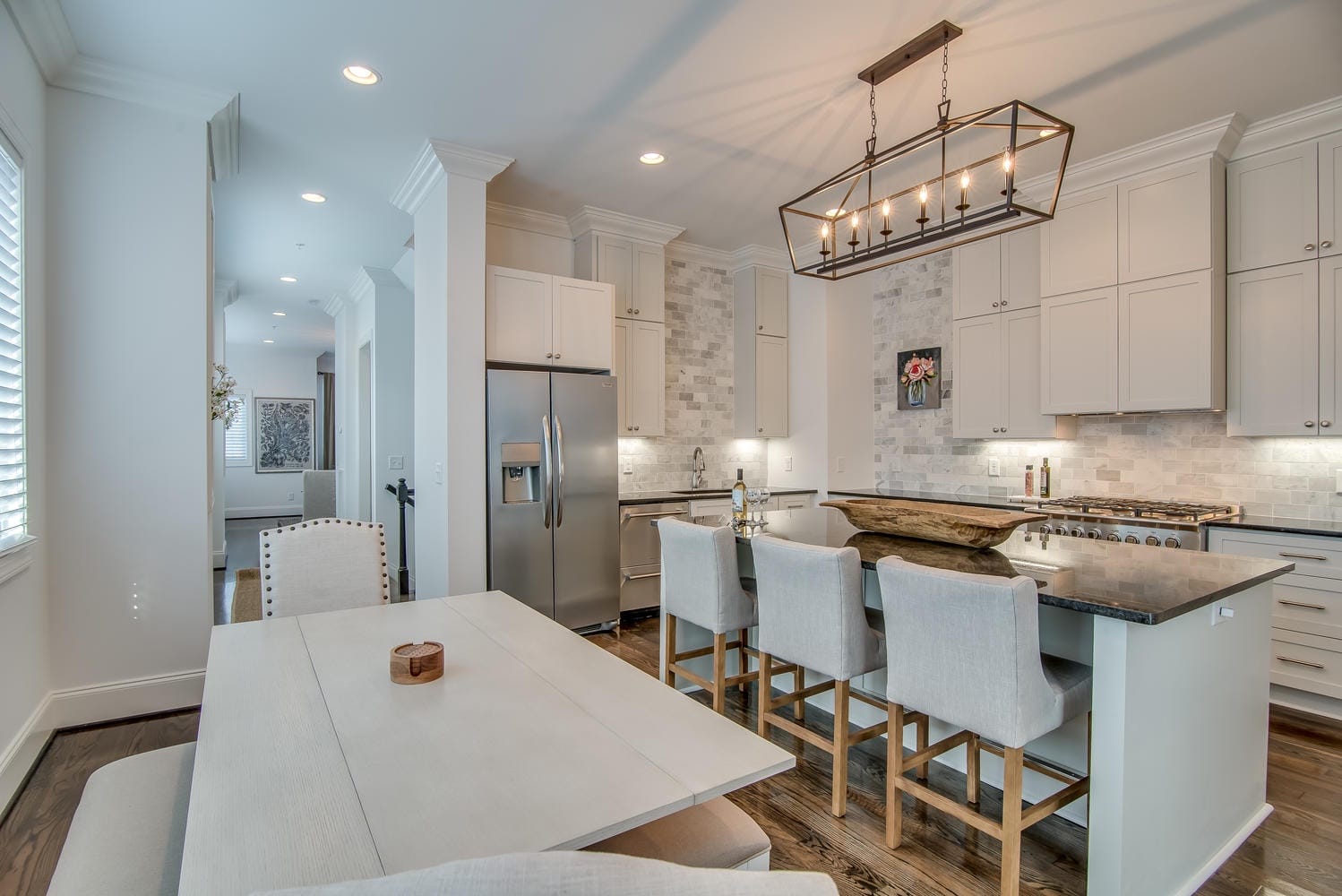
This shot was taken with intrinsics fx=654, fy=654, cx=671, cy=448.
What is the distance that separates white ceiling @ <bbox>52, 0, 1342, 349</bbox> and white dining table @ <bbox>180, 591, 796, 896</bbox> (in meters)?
2.34

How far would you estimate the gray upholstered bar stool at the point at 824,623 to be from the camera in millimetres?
2092

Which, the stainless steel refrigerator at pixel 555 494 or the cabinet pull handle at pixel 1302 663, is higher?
the stainless steel refrigerator at pixel 555 494

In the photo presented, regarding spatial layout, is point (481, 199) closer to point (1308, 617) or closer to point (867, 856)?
point (867, 856)

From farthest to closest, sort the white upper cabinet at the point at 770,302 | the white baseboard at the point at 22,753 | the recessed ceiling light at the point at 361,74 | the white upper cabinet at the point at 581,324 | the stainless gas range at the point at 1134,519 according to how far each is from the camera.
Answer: the white upper cabinet at the point at 770,302 < the white upper cabinet at the point at 581,324 < the stainless gas range at the point at 1134,519 < the recessed ceiling light at the point at 361,74 < the white baseboard at the point at 22,753

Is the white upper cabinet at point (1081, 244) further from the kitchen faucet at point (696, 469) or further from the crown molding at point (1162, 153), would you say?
the kitchen faucet at point (696, 469)

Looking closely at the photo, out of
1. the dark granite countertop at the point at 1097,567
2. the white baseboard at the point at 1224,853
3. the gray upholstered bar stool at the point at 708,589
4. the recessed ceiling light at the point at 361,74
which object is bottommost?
the white baseboard at the point at 1224,853

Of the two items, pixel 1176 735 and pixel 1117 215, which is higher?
pixel 1117 215

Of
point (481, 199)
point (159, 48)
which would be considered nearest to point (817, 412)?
point (481, 199)

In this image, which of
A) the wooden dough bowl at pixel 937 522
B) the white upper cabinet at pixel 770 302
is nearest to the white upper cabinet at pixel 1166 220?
the wooden dough bowl at pixel 937 522

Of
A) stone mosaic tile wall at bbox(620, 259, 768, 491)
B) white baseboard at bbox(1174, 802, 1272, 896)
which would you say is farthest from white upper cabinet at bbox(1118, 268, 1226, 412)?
stone mosaic tile wall at bbox(620, 259, 768, 491)

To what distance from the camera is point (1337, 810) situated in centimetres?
217

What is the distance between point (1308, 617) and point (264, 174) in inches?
230

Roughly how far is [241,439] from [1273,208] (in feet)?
41.4

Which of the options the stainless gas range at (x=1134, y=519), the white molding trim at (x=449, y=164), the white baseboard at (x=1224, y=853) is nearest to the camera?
the white baseboard at (x=1224, y=853)
